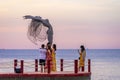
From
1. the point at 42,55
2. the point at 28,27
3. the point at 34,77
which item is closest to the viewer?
the point at 34,77

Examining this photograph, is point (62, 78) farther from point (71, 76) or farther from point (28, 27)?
point (28, 27)

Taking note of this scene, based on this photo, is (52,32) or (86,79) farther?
(52,32)

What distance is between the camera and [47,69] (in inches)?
1166

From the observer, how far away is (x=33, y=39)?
3244 centimetres

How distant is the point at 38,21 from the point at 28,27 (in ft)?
2.66

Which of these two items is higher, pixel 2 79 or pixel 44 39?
pixel 44 39

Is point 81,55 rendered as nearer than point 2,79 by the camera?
No

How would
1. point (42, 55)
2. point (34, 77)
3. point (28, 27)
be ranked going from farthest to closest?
1. point (28, 27)
2. point (42, 55)
3. point (34, 77)

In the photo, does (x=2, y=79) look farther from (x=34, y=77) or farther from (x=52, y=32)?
(x=52, y=32)

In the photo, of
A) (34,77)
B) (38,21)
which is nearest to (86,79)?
(34,77)

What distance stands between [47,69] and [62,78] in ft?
3.94

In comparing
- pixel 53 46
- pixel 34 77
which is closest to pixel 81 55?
pixel 53 46

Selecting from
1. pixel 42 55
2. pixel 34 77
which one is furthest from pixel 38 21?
pixel 34 77

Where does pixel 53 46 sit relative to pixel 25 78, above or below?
above
